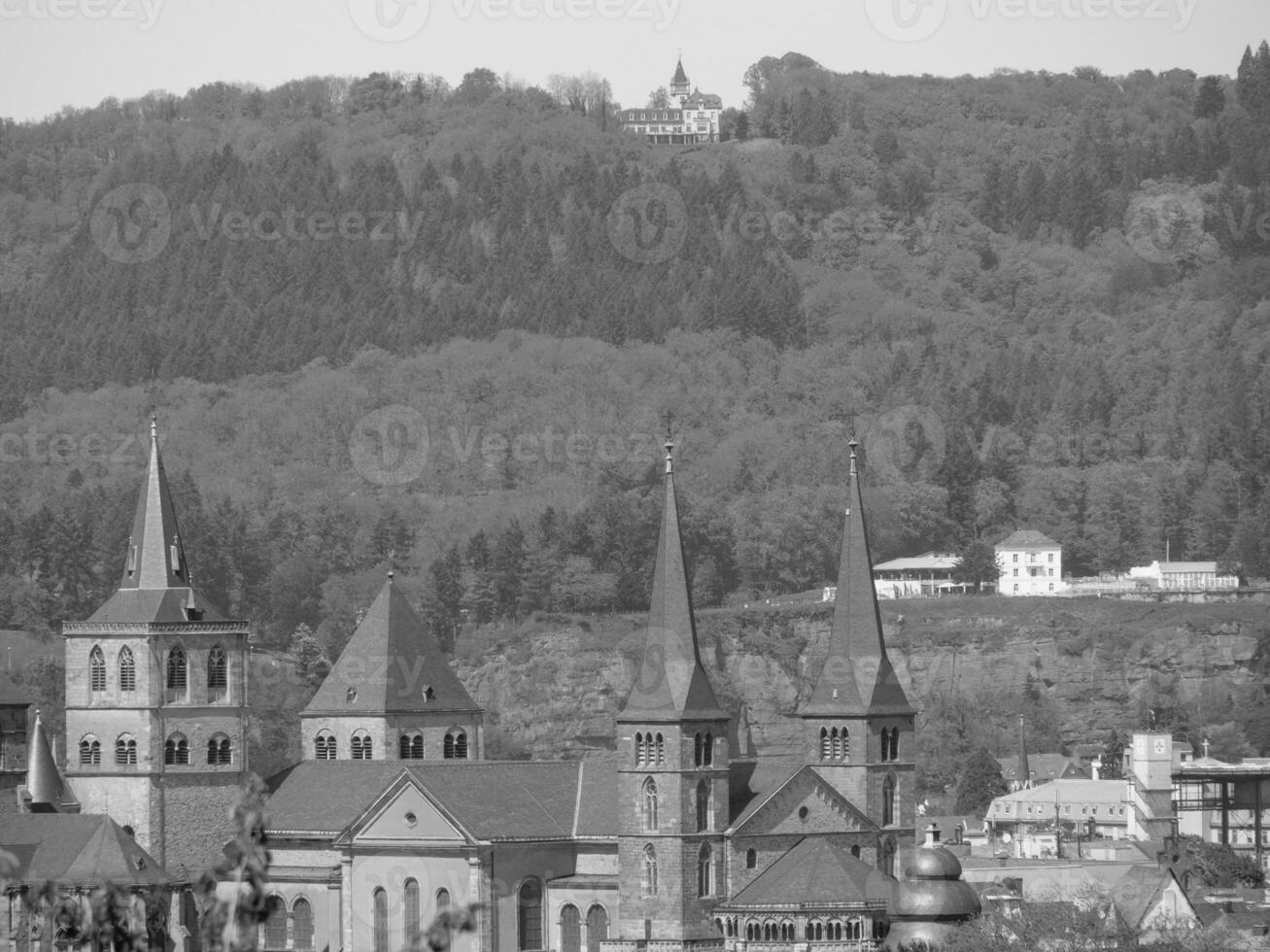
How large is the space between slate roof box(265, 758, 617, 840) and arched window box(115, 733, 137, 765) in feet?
12.3

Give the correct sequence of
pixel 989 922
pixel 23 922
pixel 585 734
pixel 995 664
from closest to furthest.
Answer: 1. pixel 23 922
2. pixel 989 922
3. pixel 585 734
4. pixel 995 664

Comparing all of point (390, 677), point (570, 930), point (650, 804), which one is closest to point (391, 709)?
point (390, 677)

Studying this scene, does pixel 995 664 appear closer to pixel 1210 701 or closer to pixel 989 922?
pixel 1210 701

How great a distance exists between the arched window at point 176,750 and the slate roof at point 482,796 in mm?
2509

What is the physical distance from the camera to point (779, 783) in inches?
3150

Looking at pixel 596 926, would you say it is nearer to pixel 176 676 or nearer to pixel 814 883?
pixel 814 883

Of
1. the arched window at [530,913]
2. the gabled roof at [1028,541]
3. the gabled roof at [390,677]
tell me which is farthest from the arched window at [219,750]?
the gabled roof at [1028,541]

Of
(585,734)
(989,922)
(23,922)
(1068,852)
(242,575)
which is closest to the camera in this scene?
(23,922)

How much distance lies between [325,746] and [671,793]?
1637 cm

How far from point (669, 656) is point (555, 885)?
712 cm

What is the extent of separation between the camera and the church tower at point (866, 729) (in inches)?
3204

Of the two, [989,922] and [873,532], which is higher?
[873,532]

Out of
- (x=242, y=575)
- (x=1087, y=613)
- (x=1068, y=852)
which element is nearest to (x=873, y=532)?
(x=1087, y=613)

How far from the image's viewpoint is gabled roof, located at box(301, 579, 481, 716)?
91.3 meters
